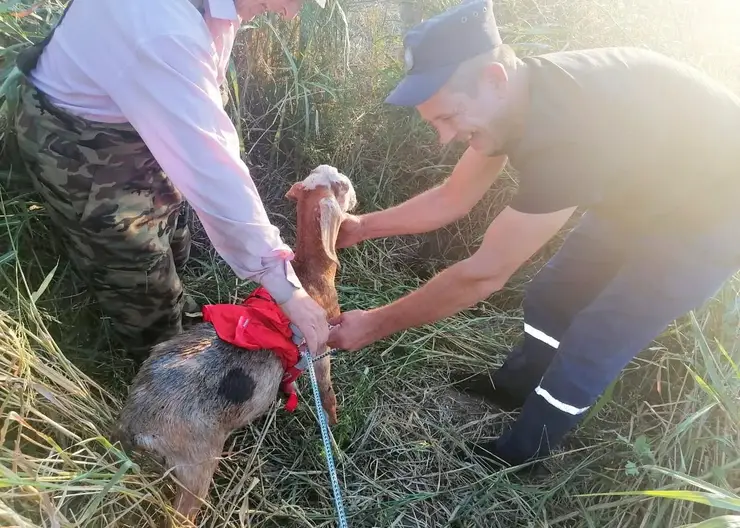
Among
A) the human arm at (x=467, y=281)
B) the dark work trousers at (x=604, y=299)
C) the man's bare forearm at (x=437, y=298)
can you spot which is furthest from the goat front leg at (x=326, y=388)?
the dark work trousers at (x=604, y=299)

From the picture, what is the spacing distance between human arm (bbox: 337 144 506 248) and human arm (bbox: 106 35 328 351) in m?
0.96

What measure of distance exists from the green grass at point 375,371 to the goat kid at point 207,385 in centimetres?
14

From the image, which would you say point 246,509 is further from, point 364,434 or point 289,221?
point 289,221

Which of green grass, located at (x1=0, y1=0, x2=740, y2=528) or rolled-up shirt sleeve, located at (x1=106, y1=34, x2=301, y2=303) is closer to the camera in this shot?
rolled-up shirt sleeve, located at (x1=106, y1=34, x2=301, y2=303)

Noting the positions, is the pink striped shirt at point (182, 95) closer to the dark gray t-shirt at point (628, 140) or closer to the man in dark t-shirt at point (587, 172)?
the man in dark t-shirt at point (587, 172)

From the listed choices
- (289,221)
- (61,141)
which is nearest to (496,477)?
(289,221)

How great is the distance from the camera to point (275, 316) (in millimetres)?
2725

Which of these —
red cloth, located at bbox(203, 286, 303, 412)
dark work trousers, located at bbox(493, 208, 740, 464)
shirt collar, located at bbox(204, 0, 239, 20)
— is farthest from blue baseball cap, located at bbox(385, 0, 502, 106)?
dark work trousers, located at bbox(493, 208, 740, 464)

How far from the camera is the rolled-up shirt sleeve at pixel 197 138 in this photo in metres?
2.10

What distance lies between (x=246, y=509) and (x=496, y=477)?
137 centimetres

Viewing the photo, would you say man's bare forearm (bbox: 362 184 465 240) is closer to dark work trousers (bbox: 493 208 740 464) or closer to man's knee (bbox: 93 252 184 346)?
dark work trousers (bbox: 493 208 740 464)

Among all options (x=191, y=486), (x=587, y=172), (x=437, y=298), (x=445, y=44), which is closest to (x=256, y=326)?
(x=191, y=486)

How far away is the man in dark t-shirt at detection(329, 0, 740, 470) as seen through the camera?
8.26 ft

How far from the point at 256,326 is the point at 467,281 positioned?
1.03m
